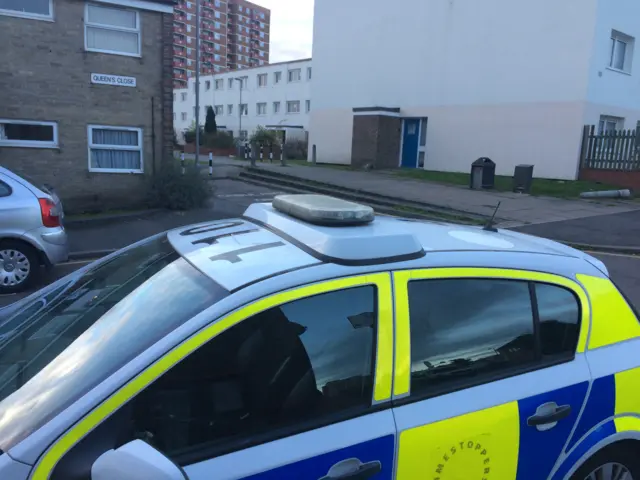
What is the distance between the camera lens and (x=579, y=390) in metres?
2.28

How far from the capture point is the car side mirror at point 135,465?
145 cm

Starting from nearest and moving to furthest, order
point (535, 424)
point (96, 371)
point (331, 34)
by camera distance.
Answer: point (96, 371), point (535, 424), point (331, 34)

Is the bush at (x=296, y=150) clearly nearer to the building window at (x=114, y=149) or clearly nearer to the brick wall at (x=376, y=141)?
the brick wall at (x=376, y=141)

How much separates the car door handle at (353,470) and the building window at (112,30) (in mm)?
13136

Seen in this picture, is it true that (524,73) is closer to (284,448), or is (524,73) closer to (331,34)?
(331,34)

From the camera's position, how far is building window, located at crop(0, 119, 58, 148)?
12.0m

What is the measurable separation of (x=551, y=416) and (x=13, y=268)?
6818 mm

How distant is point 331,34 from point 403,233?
3044 centimetres

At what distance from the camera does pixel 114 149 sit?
43.3 ft

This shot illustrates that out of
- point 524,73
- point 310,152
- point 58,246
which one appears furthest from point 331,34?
point 58,246

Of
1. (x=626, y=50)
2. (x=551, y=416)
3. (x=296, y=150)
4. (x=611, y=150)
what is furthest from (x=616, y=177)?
(x=296, y=150)

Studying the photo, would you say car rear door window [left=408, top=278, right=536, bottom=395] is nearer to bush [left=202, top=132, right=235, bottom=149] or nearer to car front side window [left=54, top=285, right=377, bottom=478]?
car front side window [left=54, top=285, right=377, bottom=478]

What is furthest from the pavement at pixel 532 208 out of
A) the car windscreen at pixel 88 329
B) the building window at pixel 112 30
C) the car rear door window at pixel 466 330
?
the car windscreen at pixel 88 329

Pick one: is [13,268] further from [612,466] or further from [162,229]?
[612,466]
